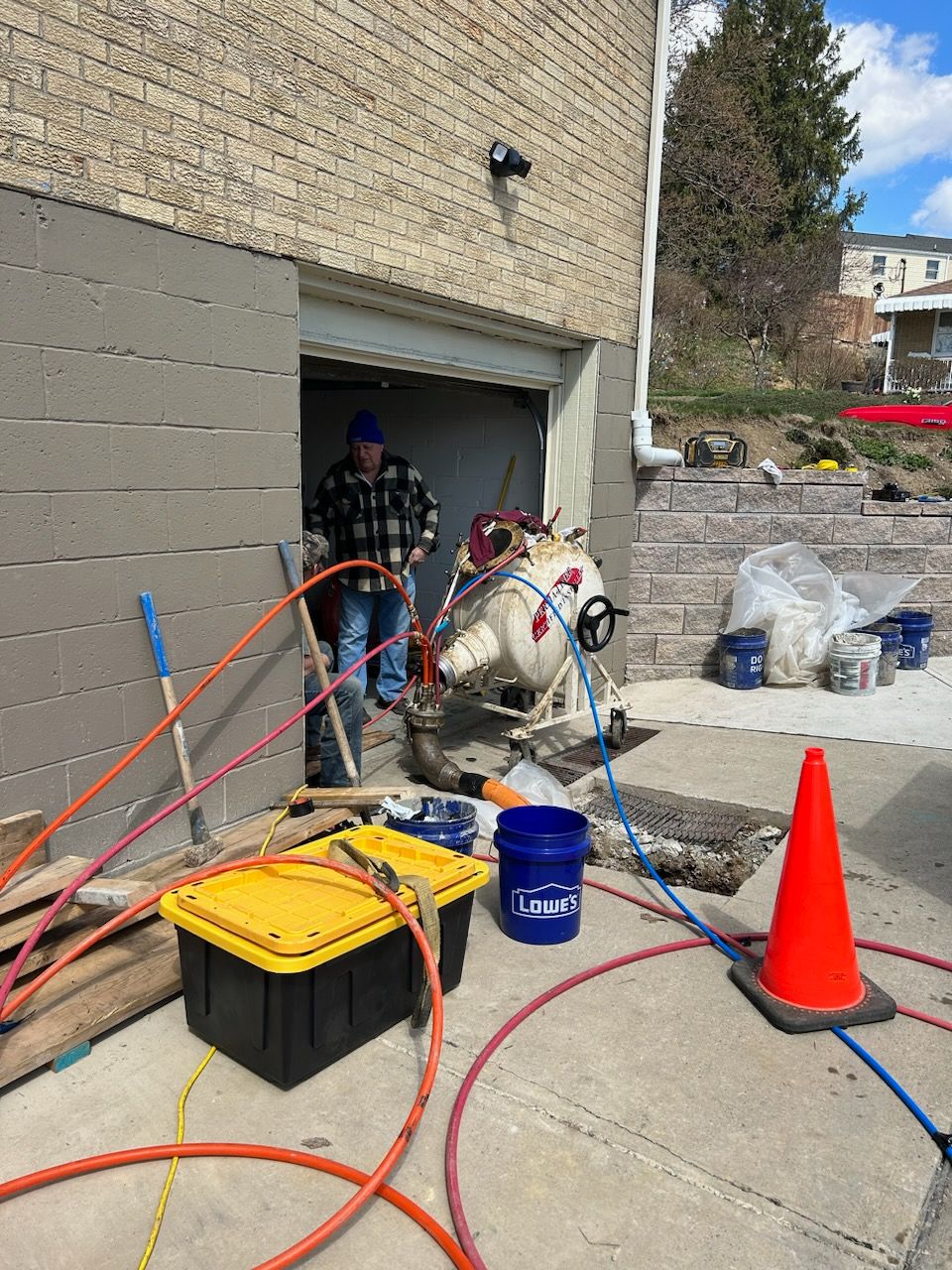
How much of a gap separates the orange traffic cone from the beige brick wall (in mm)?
3068

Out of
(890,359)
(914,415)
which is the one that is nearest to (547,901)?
(914,415)

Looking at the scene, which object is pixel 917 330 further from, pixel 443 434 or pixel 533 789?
pixel 533 789

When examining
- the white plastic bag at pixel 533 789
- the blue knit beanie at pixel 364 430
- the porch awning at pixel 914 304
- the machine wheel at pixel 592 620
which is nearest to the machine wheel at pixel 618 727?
the machine wheel at pixel 592 620

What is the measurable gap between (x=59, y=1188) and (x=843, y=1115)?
1.96 meters

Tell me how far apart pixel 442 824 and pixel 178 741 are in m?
1.09

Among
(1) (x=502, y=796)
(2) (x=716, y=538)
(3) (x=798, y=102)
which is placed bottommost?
(1) (x=502, y=796)

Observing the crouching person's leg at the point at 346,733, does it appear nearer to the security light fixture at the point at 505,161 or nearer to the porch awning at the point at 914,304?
the security light fixture at the point at 505,161

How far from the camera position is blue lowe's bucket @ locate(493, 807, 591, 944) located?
3.28 metres

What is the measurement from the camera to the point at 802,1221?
2.12 metres

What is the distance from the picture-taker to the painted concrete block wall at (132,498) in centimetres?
313

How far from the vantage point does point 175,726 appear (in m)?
3.67

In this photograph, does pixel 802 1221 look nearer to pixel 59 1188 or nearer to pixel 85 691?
pixel 59 1188

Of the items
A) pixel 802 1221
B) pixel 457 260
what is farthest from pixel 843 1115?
pixel 457 260

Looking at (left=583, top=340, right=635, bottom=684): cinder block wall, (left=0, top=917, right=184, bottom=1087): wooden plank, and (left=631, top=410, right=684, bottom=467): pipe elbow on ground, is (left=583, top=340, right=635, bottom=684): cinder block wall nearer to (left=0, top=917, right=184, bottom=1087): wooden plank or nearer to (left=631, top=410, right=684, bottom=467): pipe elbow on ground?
(left=631, top=410, right=684, bottom=467): pipe elbow on ground
